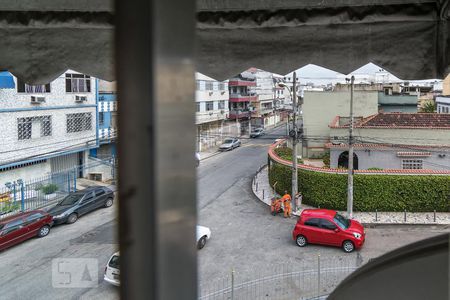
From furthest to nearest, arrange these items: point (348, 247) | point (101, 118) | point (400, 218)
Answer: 1. point (101, 118)
2. point (400, 218)
3. point (348, 247)

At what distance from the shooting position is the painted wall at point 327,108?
1817 cm

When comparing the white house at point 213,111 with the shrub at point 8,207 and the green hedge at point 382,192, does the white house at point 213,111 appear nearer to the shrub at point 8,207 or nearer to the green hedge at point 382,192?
the green hedge at point 382,192

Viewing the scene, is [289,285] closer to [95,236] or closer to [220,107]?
[95,236]

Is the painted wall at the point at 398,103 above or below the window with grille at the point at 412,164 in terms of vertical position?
above

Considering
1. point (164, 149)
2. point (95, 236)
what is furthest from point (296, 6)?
point (95, 236)

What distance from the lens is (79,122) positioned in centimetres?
1427

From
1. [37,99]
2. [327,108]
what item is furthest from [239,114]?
[37,99]

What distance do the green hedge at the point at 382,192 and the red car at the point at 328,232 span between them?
7.66 ft

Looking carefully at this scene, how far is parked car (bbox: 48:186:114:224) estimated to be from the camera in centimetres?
1016

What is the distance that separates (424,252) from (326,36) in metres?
1.17

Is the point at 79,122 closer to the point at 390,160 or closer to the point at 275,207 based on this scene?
the point at 275,207

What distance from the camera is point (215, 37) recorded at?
1985mm

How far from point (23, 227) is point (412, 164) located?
10.7 metres
